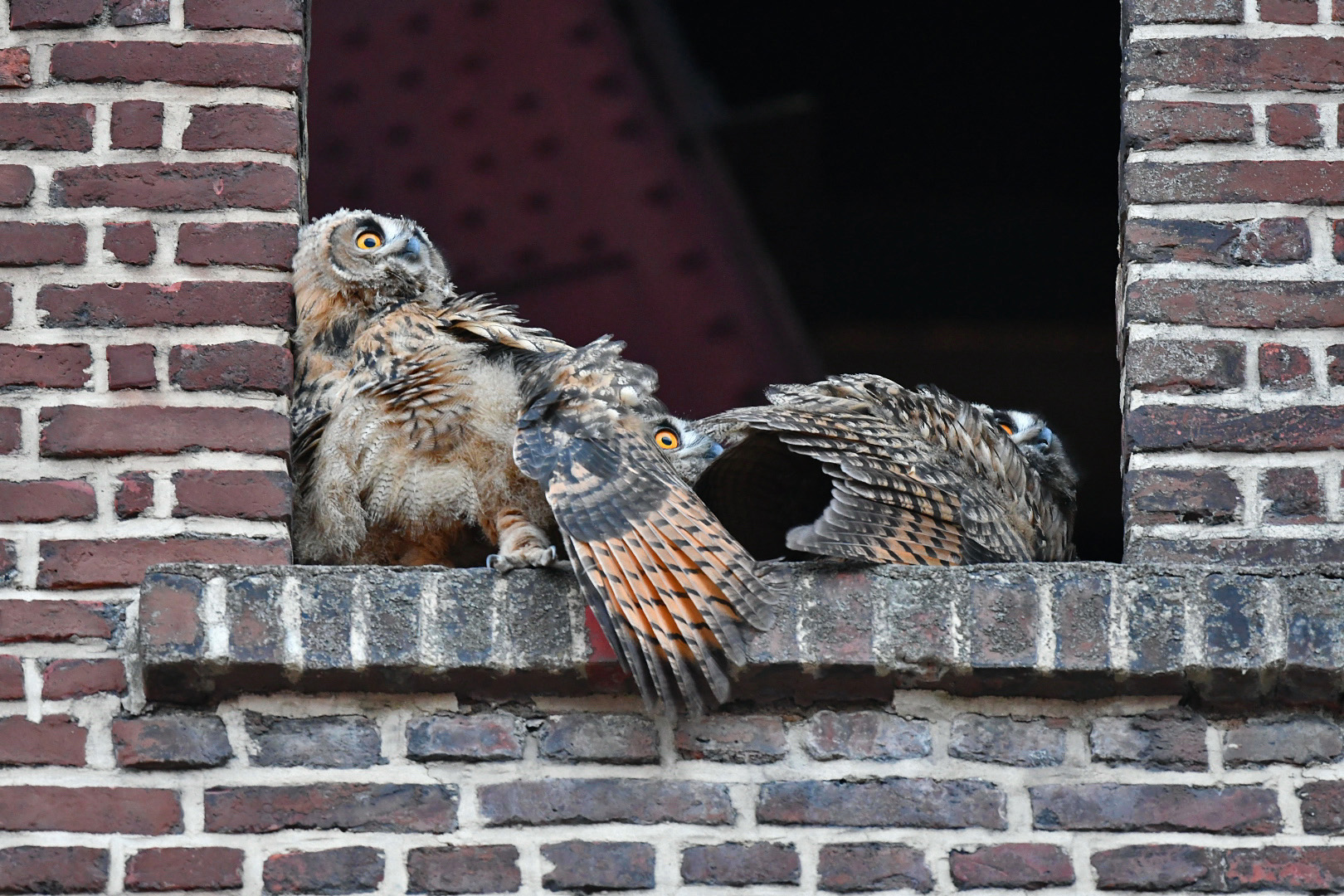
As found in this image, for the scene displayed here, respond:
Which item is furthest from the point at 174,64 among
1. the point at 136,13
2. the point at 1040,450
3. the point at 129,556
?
the point at 1040,450

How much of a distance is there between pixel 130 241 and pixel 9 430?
1.31 feet

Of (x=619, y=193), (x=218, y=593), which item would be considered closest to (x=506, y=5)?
(x=619, y=193)

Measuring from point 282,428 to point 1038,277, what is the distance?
4.29m

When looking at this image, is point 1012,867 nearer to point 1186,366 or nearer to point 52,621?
point 1186,366

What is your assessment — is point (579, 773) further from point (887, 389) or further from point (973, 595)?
point (887, 389)

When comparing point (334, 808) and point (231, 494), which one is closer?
point (334, 808)

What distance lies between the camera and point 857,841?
3.38 metres

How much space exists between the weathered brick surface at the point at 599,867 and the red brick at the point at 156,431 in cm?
88

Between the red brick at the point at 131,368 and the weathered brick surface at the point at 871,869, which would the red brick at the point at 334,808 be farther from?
the red brick at the point at 131,368

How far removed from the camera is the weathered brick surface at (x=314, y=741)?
343 cm

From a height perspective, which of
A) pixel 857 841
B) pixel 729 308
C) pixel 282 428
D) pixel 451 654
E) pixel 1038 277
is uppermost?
pixel 1038 277

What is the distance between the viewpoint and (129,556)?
11.8ft

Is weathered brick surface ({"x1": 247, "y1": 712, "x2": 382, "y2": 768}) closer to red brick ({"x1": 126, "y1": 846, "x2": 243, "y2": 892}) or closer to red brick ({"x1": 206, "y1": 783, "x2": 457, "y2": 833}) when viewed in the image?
red brick ({"x1": 206, "y1": 783, "x2": 457, "y2": 833})

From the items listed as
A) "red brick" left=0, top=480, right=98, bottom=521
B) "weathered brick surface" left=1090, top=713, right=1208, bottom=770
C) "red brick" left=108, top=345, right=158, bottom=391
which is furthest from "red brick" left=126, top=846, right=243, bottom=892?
"weathered brick surface" left=1090, top=713, right=1208, bottom=770
